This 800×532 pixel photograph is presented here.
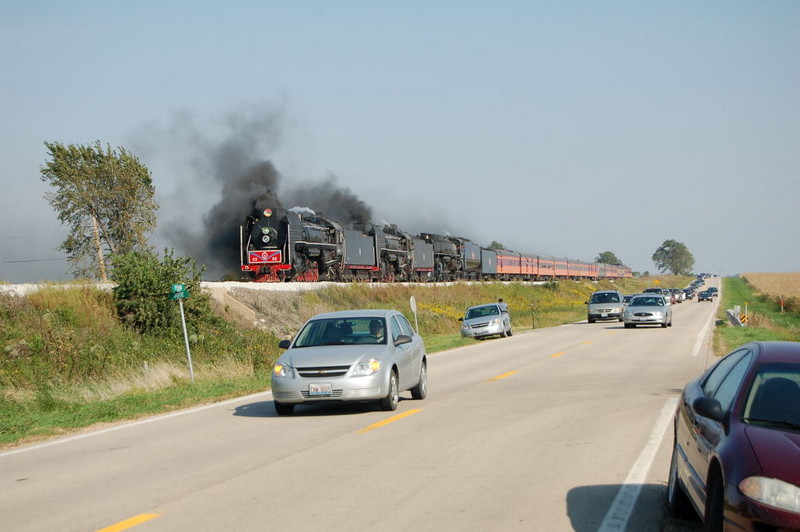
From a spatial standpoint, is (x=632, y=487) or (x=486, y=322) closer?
(x=632, y=487)

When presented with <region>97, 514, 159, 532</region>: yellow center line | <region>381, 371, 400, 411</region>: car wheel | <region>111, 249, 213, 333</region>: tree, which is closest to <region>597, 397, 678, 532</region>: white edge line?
<region>97, 514, 159, 532</region>: yellow center line

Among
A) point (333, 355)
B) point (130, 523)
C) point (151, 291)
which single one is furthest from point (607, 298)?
point (130, 523)

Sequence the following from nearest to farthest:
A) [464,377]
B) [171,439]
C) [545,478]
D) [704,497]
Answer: [704,497], [545,478], [171,439], [464,377]

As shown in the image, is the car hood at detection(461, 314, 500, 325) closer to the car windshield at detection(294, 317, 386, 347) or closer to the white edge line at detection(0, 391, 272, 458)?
the white edge line at detection(0, 391, 272, 458)

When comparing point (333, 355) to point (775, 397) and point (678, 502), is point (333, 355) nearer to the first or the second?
point (678, 502)

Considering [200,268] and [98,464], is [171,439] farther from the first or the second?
[200,268]

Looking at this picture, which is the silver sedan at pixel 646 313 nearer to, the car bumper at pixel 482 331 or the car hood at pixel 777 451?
the car bumper at pixel 482 331

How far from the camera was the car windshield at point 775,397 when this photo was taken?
5.67 metres

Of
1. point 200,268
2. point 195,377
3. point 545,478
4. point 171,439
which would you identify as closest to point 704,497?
point 545,478

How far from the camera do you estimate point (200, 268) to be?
1142 inches

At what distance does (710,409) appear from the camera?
579 centimetres

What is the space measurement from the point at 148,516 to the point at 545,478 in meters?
3.56

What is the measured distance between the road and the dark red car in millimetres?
979

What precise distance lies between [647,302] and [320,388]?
30.0 metres
